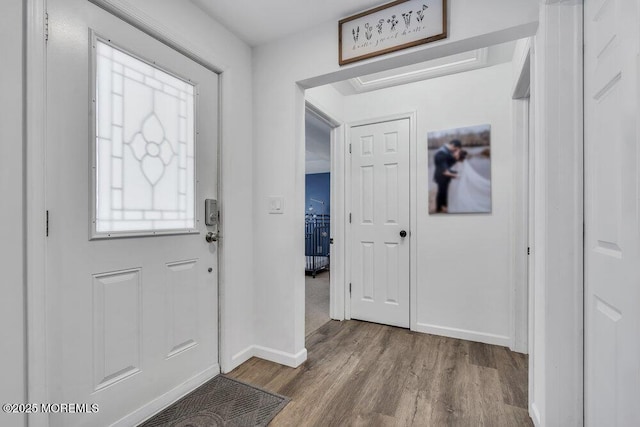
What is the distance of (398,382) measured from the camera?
189 cm

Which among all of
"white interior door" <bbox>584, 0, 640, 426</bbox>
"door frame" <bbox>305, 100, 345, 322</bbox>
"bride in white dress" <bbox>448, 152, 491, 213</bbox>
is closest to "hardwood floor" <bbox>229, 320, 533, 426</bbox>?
"door frame" <bbox>305, 100, 345, 322</bbox>

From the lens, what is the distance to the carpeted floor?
2979mm

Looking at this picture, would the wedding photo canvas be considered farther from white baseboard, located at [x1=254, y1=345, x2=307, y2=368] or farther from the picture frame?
white baseboard, located at [x1=254, y1=345, x2=307, y2=368]

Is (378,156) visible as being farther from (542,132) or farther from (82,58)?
(82,58)

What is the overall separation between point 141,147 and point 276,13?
1185 millimetres

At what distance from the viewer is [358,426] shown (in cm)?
149

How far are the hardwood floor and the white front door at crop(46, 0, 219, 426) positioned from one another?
0.65 m

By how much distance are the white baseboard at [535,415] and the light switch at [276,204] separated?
181cm

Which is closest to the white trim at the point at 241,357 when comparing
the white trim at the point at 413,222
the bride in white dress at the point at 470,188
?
the white trim at the point at 413,222

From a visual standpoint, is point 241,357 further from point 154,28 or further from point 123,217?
point 154,28

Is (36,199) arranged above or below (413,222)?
above

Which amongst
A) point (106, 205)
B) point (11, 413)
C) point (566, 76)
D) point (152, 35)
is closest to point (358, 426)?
point (11, 413)

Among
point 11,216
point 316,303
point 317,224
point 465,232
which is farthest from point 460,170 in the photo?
point 317,224

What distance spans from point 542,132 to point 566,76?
0.78 feet
